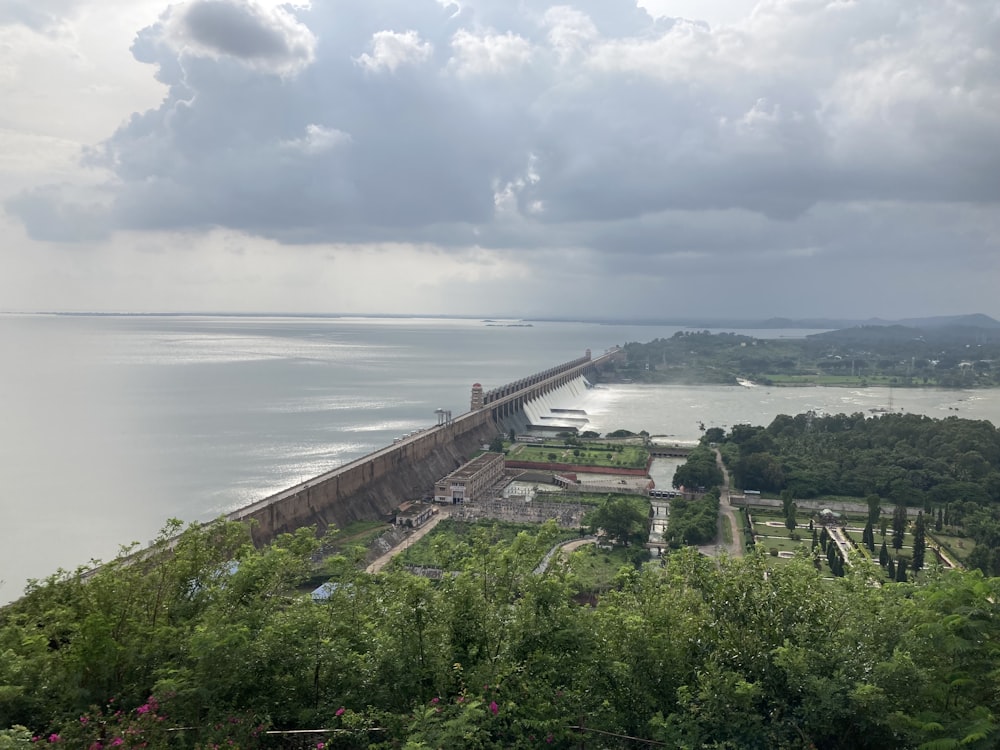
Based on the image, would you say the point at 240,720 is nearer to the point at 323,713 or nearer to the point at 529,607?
the point at 323,713

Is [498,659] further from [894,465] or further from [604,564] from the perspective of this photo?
[894,465]

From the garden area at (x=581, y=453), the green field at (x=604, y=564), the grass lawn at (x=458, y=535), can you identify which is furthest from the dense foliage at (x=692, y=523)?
the garden area at (x=581, y=453)

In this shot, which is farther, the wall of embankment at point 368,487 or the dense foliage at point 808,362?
the dense foliage at point 808,362

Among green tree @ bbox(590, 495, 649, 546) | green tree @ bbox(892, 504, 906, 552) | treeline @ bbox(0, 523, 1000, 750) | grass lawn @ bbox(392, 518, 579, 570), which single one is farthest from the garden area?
treeline @ bbox(0, 523, 1000, 750)

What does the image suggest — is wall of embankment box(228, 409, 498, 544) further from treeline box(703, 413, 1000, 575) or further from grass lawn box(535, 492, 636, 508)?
treeline box(703, 413, 1000, 575)

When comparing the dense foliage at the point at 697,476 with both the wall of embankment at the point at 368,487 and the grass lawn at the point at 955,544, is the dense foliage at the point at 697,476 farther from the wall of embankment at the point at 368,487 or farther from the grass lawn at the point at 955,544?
the wall of embankment at the point at 368,487

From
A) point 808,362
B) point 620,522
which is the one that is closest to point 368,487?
point 620,522

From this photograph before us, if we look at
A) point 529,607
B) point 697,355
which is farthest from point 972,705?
point 697,355
